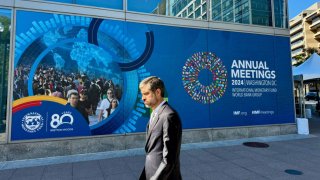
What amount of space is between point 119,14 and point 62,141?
4598 mm

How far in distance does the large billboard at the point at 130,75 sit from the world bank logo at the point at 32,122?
3 cm

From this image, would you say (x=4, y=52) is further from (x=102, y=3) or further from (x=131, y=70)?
(x=131, y=70)

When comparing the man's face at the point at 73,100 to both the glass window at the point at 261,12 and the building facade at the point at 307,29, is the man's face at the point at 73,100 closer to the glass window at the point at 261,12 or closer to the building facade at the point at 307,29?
the glass window at the point at 261,12

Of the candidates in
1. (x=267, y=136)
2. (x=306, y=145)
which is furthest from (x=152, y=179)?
(x=267, y=136)

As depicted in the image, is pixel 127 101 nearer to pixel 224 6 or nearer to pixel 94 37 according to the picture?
pixel 94 37

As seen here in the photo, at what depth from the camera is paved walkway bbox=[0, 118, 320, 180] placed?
5.34m

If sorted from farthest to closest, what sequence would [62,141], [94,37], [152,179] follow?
[94,37], [62,141], [152,179]

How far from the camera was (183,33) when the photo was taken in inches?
342

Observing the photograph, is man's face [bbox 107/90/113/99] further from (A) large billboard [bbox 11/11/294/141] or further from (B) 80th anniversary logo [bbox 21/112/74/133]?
(B) 80th anniversary logo [bbox 21/112/74/133]

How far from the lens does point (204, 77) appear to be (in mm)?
8852

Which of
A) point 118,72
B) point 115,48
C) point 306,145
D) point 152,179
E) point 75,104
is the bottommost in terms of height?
point 306,145

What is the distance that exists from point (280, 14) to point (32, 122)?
1099 centimetres

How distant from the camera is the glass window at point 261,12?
998 cm

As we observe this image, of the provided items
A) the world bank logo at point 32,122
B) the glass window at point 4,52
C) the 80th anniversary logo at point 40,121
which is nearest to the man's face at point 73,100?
the 80th anniversary logo at point 40,121
